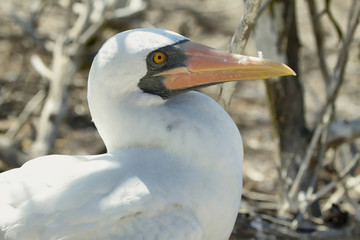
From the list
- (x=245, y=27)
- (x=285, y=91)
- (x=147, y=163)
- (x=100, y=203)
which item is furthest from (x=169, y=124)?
(x=285, y=91)

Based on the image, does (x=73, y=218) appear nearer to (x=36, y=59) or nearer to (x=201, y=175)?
(x=201, y=175)

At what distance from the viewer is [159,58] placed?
2408 millimetres

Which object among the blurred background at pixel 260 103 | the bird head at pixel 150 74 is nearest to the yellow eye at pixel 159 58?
the bird head at pixel 150 74

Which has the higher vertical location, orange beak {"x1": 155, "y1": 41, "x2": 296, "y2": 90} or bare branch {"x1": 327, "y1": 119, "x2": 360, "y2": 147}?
orange beak {"x1": 155, "y1": 41, "x2": 296, "y2": 90}

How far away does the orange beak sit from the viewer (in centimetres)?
236

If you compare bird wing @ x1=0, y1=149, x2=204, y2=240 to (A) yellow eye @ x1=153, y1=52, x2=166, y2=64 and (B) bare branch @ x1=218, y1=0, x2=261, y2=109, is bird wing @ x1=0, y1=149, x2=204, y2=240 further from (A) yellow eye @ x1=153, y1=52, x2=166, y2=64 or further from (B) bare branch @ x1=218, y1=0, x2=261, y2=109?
(B) bare branch @ x1=218, y1=0, x2=261, y2=109

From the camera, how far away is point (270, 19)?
3672mm

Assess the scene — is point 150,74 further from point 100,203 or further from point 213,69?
point 100,203

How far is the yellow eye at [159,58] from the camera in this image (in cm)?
240

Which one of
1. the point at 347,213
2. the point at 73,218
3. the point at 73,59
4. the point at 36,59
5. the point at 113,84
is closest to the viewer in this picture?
the point at 73,218

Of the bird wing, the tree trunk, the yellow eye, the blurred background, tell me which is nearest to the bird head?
the yellow eye

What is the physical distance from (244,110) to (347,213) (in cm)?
253

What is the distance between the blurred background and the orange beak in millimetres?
455

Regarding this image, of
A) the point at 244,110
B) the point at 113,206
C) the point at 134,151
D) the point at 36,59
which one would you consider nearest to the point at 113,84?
the point at 134,151
